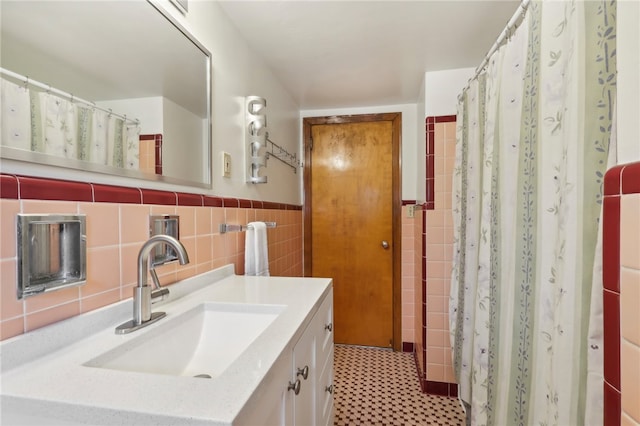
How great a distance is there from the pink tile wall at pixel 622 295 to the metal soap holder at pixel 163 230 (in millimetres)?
1041

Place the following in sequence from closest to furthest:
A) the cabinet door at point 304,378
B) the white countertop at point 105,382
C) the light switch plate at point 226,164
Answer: the white countertop at point 105,382
the cabinet door at point 304,378
the light switch plate at point 226,164

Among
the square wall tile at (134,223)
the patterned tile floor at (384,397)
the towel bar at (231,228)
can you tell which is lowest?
the patterned tile floor at (384,397)

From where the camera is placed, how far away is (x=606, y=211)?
58 centimetres

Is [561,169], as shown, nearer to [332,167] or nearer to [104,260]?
[104,260]

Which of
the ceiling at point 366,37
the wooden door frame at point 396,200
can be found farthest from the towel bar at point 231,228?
the wooden door frame at point 396,200

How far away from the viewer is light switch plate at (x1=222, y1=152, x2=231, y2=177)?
1.37m

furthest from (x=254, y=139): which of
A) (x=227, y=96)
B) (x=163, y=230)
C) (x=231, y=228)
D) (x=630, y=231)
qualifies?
(x=630, y=231)

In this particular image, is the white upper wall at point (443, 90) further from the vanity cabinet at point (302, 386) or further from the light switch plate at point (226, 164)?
the vanity cabinet at point (302, 386)

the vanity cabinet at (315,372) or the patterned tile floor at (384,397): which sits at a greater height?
the vanity cabinet at (315,372)

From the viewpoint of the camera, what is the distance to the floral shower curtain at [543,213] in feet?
2.20

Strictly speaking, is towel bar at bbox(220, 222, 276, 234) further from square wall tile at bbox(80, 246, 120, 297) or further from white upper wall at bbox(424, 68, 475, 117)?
white upper wall at bbox(424, 68, 475, 117)

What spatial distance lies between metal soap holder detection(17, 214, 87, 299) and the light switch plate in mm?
691

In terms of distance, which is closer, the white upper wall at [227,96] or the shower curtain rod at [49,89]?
the shower curtain rod at [49,89]

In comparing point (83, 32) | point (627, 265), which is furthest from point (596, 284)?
point (83, 32)
